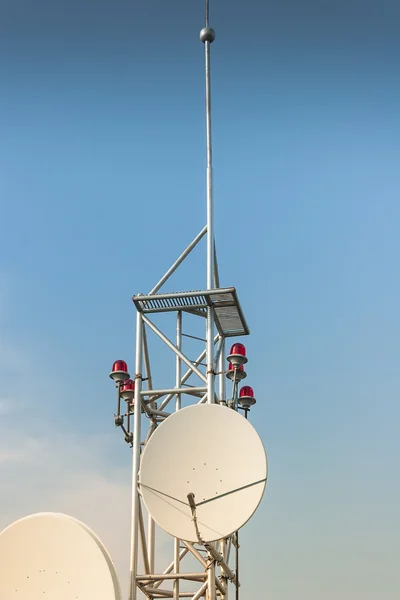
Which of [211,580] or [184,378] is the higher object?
[184,378]

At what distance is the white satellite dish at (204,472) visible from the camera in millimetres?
12836

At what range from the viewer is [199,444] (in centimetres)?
1343

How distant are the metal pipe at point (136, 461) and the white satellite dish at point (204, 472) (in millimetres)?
1301

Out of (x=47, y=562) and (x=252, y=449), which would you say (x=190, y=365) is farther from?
(x=47, y=562)

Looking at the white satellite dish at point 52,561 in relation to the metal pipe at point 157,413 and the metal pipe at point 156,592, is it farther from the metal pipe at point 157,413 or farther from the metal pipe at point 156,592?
the metal pipe at point 157,413

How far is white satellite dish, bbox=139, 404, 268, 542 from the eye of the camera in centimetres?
1284

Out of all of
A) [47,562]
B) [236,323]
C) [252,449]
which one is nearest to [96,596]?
[47,562]

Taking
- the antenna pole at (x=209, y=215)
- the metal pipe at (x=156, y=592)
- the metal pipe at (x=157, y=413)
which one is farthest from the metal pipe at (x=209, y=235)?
the metal pipe at (x=156, y=592)

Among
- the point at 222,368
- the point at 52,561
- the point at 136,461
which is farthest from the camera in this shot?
the point at 222,368

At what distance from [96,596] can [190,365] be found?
4559 mm

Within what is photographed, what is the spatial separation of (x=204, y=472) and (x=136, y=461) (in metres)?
1.90

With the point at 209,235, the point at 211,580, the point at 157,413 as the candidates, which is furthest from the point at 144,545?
the point at 209,235

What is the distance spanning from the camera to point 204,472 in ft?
43.7

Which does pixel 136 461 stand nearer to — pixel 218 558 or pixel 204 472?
pixel 204 472
